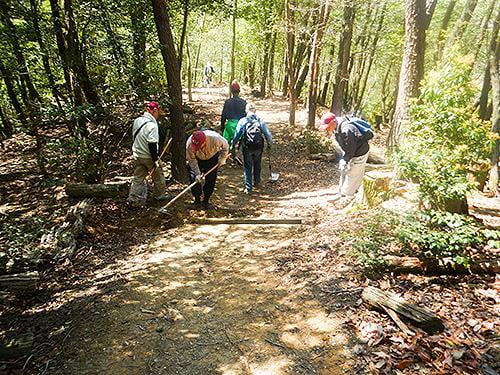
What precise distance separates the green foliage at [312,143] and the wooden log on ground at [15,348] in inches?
437

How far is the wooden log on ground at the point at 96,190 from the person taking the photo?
7.71 m

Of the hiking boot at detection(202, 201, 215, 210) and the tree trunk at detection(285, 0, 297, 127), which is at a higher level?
the tree trunk at detection(285, 0, 297, 127)

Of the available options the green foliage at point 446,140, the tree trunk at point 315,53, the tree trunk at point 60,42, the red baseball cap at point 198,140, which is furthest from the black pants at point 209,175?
the tree trunk at point 315,53

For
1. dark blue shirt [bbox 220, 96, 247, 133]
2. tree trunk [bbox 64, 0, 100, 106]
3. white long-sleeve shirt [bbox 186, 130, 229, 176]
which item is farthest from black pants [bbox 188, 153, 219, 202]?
dark blue shirt [bbox 220, 96, 247, 133]

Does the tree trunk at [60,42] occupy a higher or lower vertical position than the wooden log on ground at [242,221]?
higher

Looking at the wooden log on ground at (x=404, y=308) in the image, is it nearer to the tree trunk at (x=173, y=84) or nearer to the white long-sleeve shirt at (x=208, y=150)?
the white long-sleeve shirt at (x=208, y=150)

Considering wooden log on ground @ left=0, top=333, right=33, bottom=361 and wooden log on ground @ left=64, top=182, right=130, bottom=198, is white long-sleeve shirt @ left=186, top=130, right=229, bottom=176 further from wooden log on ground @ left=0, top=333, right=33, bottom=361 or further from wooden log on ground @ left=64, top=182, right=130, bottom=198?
wooden log on ground @ left=0, top=333, right=33, bottom=361

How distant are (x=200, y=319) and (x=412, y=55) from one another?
568 cm

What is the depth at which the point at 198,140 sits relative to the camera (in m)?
6.93

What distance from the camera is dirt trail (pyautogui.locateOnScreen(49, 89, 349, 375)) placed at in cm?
325

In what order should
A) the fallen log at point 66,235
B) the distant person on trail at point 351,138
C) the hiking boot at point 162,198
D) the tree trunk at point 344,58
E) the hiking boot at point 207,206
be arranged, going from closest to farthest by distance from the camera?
the fallen log at point 66,235 < the distant person on trail at point 351,138 < the hiking boot at point 207,206 < the hiking boot at point 162,198 < the tree trunk at point 344,58

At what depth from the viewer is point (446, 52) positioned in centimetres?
Result: 491

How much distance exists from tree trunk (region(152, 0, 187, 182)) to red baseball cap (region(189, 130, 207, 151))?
152cm

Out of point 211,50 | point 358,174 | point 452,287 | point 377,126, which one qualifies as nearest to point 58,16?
point 358,174
